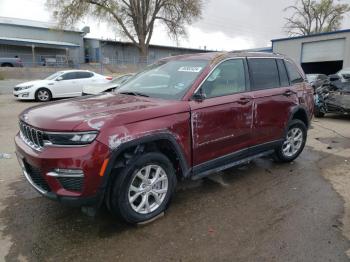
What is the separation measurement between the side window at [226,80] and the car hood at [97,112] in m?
0.52

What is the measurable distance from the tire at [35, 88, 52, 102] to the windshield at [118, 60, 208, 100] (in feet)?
35.3

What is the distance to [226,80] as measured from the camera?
163 inches

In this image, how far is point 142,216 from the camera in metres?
3.35

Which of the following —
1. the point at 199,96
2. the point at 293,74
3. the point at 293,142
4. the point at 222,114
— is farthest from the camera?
the point at 293,142

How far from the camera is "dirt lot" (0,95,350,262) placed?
2898 mm

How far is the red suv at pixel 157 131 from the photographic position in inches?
113

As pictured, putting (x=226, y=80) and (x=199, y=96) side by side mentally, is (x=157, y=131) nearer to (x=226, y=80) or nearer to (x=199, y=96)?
(x=199, y=96)

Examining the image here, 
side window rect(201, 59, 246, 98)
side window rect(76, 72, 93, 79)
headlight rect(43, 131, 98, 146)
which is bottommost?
headlight rect(43, 131, 98, 146)

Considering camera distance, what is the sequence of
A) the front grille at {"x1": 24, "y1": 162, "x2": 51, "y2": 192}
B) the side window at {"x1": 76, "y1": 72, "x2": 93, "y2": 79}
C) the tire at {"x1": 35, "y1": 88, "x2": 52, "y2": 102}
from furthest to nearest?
the side window at {"x1": 76, "y1": 72, "x2": 93, "y2": 79} → the tire at {"x1": 35, "y1": 88, "x2": 52, "y2": 102} → the front grille at {"x1": 24, "y1": 162, "x2": 51, "y2": 192}

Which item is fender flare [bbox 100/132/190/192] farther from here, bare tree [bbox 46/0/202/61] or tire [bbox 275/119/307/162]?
bare tree [bbox 46/0/202/61]

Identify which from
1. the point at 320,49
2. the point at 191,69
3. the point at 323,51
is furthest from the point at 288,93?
the point at 320,49

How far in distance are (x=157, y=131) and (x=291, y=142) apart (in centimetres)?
311

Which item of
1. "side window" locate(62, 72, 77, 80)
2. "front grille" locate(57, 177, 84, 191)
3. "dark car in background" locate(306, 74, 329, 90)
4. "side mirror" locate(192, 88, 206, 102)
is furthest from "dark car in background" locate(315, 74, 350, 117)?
"side window" locate(62, 72, 77, 80)

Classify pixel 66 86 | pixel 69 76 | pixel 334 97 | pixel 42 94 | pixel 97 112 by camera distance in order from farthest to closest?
pixel 69 76
pixel 66 86
pixel 42 94
pixel 334 97
pixel 97 112
